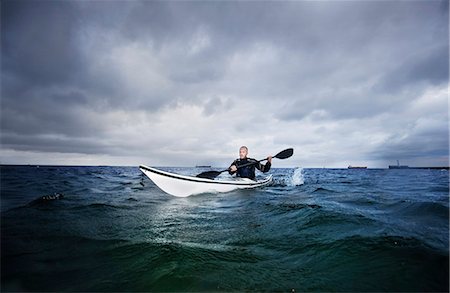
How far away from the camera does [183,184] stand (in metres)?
10.6

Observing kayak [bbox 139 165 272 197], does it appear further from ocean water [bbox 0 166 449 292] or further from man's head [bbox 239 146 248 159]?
ocean water [bbox 0 166 449 292]

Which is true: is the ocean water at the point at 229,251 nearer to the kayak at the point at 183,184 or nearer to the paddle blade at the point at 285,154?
the kayak at the point at 183,184

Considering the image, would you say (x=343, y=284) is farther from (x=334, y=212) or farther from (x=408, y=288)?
(x=334, y=212)

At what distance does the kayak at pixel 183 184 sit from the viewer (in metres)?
10.3

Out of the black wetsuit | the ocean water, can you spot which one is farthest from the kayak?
the ocean water

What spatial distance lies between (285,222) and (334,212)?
189 centimetres

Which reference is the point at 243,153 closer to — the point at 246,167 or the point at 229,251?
the point at 246,167

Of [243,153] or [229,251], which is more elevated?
[243,153]

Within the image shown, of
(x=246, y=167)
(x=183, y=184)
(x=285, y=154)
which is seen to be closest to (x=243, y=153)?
(x=246, y=167)

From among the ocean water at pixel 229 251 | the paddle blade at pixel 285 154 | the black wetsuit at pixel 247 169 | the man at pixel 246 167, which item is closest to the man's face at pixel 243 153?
the man at pixel 246 167

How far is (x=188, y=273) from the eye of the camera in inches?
138

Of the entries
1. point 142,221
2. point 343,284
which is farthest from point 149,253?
point 343,284

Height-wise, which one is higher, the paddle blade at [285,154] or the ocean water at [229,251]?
the paddle blade at [285,154]

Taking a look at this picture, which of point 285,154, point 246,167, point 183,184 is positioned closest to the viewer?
point 183,184
